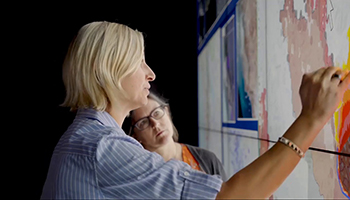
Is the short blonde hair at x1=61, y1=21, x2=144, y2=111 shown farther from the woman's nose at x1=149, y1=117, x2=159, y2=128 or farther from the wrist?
the woman's nose at x1=149, y1=117, x2=159, y2=128

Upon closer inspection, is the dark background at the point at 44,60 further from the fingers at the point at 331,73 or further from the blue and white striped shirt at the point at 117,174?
the fingers at the point at 331,73

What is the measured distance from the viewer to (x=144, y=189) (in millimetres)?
1099

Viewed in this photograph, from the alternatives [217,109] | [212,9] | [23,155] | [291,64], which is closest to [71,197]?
[291,64]

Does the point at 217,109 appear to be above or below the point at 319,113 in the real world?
below

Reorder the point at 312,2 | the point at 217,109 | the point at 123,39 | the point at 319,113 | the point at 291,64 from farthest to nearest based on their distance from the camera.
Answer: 1. the point at 217,109
2. the point at 291,64
3. the point at 312,2
4. the point at 123,39
5. the point at 319,113

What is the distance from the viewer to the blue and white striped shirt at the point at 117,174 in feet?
3.58

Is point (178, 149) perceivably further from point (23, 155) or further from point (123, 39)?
point (23, 155)

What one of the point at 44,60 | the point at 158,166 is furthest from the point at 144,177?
the point at 44,60

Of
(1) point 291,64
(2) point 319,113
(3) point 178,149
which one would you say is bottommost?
(3) point 178,149

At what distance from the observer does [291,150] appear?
3.54 ft

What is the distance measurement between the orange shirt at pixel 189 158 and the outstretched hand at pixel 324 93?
156 cm

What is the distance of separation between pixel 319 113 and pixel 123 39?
2.29 ft

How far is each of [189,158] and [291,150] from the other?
164 cm

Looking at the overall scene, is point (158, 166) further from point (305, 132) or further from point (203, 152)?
point (203, 152)
